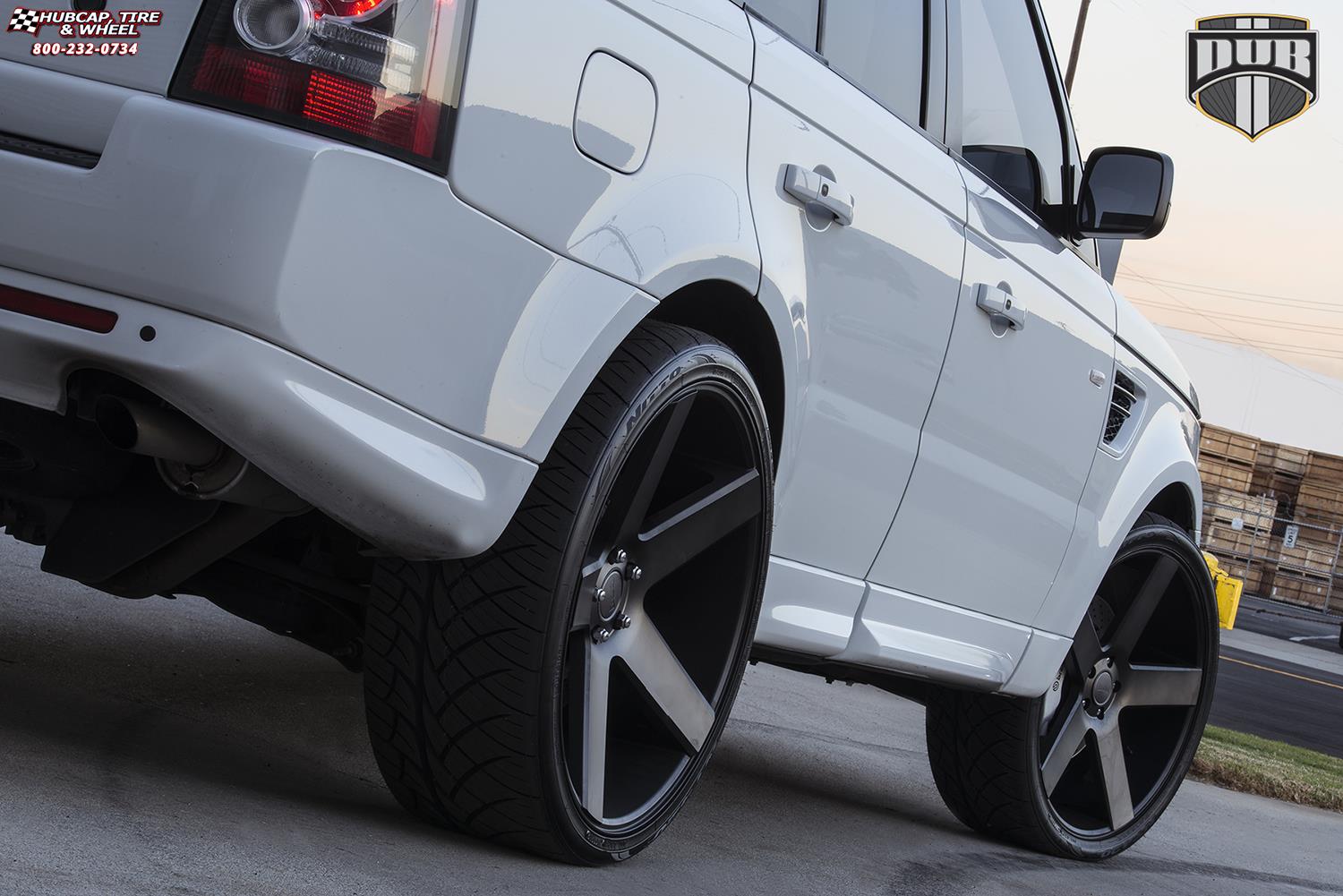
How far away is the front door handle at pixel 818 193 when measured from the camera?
2.57m

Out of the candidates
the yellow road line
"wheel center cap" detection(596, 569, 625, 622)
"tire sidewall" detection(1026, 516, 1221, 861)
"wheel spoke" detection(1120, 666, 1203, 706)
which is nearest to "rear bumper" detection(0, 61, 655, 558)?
"wheel center cap" detection(596, 569, 625, 622)

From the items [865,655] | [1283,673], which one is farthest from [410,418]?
[1283,673]

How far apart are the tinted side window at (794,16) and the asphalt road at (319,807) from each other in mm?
1505

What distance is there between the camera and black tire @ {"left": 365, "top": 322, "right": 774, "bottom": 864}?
220 cm

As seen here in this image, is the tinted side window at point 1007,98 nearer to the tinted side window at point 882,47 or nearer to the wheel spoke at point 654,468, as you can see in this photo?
the tinted side window at point 882,47

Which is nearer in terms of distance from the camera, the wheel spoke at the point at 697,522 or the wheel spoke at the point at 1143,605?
the wheel spoke at the point at 697,522

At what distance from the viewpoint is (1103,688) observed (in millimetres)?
4258

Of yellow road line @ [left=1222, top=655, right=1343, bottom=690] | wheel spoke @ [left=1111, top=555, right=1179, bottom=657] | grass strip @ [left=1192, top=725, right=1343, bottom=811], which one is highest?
wheel spoke @ [left=1111, top=555, right=1179, bottom=657]

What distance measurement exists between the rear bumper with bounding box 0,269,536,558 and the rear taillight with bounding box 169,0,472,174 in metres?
0.28

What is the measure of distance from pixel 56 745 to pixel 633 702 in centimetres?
98

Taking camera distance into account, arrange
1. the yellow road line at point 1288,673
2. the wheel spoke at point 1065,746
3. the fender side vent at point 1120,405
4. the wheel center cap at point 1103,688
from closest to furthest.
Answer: the fender side vent at point 1120,405
the wheel spoke at point 1065,746
the wheel center cap at point 1103,688
the yellow road line at point 1288,673

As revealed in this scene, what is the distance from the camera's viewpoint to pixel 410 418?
1.95m

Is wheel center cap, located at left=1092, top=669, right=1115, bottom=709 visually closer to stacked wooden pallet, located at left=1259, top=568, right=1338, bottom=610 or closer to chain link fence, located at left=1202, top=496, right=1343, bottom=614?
chain link fence, located at left=1202, top=496, right=1343, bottom=614

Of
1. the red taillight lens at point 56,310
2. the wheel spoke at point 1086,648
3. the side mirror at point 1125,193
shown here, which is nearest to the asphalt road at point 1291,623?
the wheel spoke at point 1086,648
